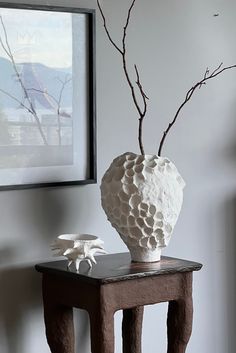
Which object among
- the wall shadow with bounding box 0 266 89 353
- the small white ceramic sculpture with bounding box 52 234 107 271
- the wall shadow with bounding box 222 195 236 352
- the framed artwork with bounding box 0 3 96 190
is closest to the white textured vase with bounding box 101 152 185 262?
the small white ceramic sculpture with bounding box 52 234 107 271

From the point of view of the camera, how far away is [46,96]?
2711mm

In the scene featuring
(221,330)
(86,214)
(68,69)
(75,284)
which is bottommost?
(221,330)

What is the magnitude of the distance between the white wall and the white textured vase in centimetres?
29

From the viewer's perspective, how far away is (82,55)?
2.80 metres

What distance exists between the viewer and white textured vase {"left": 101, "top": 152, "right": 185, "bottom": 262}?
2555 millimetres

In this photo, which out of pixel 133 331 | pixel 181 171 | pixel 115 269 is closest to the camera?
pixel 115 269

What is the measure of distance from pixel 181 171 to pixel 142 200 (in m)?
0.61

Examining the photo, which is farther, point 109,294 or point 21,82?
point 21,82

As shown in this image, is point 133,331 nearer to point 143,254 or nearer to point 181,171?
point 143,254

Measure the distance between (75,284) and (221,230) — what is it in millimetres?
928

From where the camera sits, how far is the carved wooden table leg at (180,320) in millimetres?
2668

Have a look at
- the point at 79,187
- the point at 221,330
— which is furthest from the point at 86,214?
the point at 221,330

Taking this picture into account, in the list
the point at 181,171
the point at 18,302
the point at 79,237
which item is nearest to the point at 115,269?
the point at 79,237

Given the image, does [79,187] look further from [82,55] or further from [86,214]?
[82,55]
